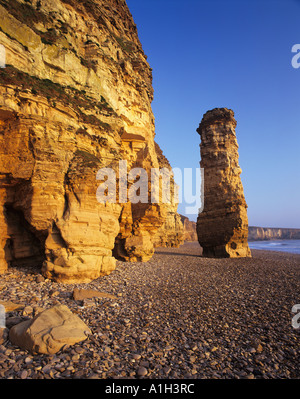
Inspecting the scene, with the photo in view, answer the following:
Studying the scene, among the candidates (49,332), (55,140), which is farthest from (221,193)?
(49,332)

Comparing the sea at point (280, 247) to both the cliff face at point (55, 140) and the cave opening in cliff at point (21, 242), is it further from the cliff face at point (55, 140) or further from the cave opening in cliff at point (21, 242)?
the cave opening in cliff at point (21, 242)

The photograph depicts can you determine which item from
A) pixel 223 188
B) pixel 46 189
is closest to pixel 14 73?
pixel 46 189

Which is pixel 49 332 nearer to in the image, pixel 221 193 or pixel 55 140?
pixel 55 140

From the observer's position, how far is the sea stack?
22.6 m

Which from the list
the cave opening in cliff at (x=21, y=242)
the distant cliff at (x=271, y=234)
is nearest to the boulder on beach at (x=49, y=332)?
the cave opening in cliff at (x=21, y=242)

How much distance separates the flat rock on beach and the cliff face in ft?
5.00

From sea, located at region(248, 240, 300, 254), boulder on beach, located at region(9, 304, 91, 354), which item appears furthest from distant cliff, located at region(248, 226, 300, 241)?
boulder on beach, located at region(9, 304, 91, 354)

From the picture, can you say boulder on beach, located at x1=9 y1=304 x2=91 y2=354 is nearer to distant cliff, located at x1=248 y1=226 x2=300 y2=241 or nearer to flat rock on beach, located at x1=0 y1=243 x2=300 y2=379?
flat rock on beach, located at x1=0 y1=243 x2=300 y2=379

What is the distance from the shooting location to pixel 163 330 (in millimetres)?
5828

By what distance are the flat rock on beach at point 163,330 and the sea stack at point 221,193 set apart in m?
12.2

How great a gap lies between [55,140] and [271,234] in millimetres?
160641

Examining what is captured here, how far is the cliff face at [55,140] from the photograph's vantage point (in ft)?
29.5

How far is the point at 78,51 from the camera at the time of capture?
12578 mm
